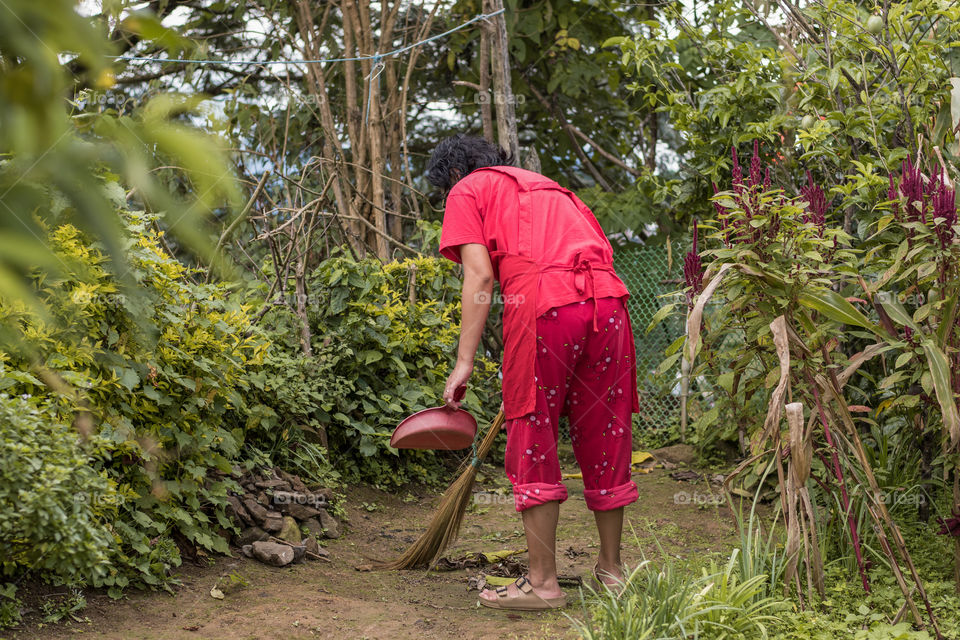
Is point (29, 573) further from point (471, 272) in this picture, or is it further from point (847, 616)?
point (847, 616)

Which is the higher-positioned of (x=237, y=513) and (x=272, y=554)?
(x=237, y=513)

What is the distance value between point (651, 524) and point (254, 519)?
1.83 metres

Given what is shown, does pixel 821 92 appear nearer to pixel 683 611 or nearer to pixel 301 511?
pixel 683 611

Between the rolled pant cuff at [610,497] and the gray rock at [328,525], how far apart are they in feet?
4.57

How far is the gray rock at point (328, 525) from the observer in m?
3.71

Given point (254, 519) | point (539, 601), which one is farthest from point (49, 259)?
point (254, 519)

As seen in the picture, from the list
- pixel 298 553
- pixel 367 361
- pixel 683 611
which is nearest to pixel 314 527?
pixel 298 553

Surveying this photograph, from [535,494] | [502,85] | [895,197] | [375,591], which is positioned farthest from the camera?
[502,85]

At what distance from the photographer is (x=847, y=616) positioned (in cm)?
246

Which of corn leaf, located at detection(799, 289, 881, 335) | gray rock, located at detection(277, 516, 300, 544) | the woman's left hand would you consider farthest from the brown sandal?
corn leaf, located at detection(799, 289, 881, 335)

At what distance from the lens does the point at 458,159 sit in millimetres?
3080

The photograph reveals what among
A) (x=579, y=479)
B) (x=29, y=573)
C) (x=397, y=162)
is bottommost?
(x=579, y=479)

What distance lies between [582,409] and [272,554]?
4.44 feet

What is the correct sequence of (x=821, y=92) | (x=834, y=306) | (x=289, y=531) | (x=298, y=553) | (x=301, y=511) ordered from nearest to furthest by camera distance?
(x=834, y=306)
(x=298, y=553)
(x=289, y=531)
(x=301, y=511)
(x=821, y=92)
